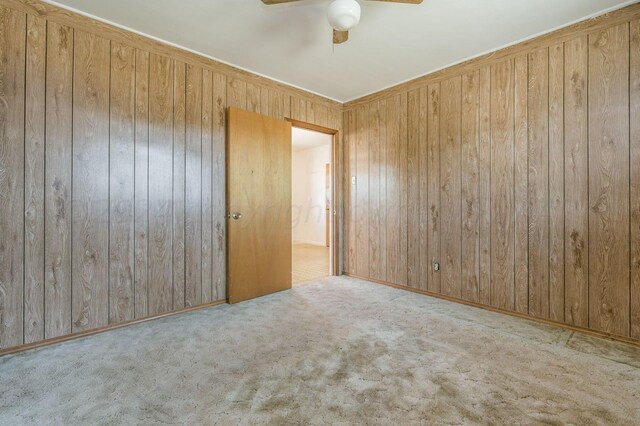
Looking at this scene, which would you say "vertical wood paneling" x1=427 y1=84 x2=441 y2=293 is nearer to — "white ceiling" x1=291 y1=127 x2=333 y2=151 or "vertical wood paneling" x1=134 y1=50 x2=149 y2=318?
"vertical wood paneling" x1=134 y1=50 x2=149 y2=318

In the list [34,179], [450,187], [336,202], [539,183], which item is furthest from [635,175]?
[34,179]

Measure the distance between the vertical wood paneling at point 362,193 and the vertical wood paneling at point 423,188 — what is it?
0.83m

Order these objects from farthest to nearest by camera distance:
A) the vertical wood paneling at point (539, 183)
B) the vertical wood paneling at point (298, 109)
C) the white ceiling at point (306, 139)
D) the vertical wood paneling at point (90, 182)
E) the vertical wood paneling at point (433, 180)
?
the white ceiling at point (306, 139), the vertical wood paneling at point (298, 109), the vertical wood paneling at point (433, 180), the vertical wood paneling at point (539, 183), the vertical wood paneling at point (90, 182)

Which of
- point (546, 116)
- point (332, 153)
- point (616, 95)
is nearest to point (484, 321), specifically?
point (546, 116)

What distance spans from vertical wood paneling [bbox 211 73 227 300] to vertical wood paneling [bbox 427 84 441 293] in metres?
2.34

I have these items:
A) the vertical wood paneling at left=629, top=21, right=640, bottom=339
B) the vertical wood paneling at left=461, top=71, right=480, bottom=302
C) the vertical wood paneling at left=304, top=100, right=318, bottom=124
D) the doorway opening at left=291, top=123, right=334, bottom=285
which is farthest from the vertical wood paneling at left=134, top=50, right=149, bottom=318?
the doorway opening at left=291, top=123, right=334, bottom=285

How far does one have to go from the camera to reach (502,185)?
2.99 m

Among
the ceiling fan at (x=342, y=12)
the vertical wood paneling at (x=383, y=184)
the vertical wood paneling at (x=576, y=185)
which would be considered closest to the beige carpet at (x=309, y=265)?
the vertical wood paneling at (x=383, y=184)

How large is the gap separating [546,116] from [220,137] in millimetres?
3159

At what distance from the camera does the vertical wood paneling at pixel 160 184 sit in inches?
111

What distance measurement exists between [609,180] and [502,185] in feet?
2.51

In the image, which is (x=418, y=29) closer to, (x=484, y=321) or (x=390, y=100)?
(x=390, y=100)

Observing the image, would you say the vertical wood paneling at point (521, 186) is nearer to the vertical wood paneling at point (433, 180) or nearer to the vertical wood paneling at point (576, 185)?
the vertical wood paneling at point (576, 185)

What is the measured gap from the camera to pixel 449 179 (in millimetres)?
3389
